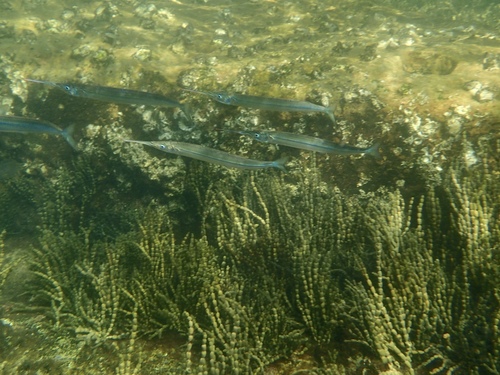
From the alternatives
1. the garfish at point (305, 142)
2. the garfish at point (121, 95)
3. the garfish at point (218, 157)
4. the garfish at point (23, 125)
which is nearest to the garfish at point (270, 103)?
the garfish at point (305, 142)

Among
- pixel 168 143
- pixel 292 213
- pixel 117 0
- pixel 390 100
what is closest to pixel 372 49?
pixel 390 100

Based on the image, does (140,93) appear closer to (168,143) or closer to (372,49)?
(168,143)

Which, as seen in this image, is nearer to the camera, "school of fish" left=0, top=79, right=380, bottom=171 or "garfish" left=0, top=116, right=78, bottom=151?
"school of fish" left=0, top=79, right=380, bottom=171

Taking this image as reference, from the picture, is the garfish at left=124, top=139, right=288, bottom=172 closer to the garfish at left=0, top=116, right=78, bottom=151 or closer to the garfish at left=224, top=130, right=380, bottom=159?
the garfish at left=224, top=130, right=380, bottom=159

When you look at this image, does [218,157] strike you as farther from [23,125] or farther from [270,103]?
[23,125]

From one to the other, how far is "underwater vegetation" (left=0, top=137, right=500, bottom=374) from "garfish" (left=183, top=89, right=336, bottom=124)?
0.81m

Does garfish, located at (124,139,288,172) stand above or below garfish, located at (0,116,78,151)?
below

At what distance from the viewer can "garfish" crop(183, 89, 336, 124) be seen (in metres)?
4.29

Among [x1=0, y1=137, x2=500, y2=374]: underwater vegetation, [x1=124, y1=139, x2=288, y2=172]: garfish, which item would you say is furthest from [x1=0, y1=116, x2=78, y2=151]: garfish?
[x1=0, y1=137, x2=500, y2=374]: underwater vegetation

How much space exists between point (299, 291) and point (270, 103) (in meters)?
2.38

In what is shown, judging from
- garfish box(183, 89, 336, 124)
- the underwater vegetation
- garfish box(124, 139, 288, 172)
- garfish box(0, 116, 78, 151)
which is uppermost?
garfish box(183, 89, 336, 124)

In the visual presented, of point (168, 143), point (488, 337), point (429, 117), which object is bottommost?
point (488, 337)

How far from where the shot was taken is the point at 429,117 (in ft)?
14.7

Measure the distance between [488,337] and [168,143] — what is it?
3855 millimetres
